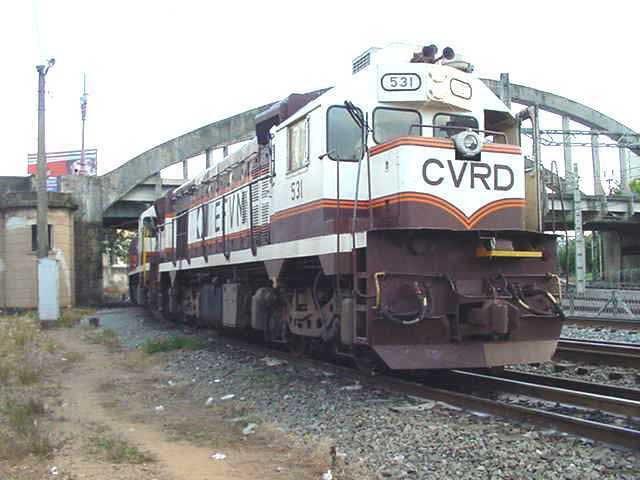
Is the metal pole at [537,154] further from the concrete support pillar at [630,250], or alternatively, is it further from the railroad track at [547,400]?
the concrete support pillar at [630,250]

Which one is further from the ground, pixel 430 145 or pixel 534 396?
pixel 430 145

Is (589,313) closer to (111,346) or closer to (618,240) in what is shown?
(111,346)

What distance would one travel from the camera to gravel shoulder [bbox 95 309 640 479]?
5.14m

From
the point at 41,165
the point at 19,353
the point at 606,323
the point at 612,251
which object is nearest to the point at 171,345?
the point at 19,353

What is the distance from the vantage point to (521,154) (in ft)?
26.9

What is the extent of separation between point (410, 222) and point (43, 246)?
16.7 meters

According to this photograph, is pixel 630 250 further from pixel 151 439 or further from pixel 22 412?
pixel 22 412

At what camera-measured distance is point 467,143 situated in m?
7.69

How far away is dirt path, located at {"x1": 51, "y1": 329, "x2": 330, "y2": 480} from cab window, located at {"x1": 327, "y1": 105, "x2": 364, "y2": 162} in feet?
11.1

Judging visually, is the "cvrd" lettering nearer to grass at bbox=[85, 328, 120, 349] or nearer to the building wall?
grass at bbox=[85, 328, 120, 349]

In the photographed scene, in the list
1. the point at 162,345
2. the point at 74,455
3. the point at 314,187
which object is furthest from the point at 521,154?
the point at 162,345

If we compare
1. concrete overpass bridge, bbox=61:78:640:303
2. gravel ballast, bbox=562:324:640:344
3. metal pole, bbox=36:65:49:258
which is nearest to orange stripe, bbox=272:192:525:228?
gravel ballast, bbox=562:324:640:344

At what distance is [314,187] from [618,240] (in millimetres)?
54414

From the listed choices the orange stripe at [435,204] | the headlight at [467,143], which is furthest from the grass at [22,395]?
the headlight at [467,143]
